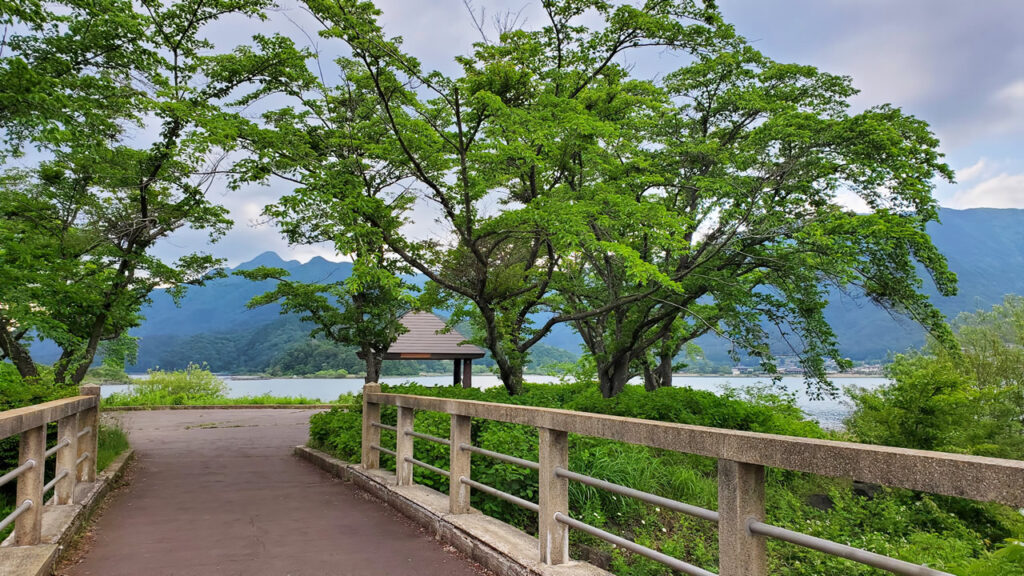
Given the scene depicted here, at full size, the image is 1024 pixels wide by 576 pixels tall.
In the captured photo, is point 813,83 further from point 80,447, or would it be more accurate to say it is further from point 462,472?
point 80,447

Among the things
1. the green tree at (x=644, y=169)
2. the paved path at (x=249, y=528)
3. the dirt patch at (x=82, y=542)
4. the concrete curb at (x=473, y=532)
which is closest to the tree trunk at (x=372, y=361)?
the green tree at (x=644, y=169)

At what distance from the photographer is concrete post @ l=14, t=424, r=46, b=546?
409 cm

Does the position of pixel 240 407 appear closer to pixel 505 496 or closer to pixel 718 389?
pixel 718 389

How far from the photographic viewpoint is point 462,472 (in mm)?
5113

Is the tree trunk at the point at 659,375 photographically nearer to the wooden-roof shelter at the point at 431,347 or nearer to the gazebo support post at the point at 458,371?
the wooden-roof shelter at the point at 431,347

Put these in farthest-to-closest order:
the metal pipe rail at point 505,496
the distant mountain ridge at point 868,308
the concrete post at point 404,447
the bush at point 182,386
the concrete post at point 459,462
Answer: the distant mountain ridge at point 868,308, the bush at point 182,386, the concrete post at point 404,447, the concrete post at point 459,462, the metal pipe rail at point 505,496

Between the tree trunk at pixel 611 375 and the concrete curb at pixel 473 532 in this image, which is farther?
the tree trunk at pixel 611 375

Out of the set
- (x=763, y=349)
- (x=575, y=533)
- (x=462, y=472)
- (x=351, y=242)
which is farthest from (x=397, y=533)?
(x=763, y=349)

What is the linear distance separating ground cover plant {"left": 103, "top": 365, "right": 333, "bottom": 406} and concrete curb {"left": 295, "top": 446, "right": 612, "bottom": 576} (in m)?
18.7

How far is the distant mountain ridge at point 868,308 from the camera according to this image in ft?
217

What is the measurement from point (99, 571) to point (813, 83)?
1326 centimetres

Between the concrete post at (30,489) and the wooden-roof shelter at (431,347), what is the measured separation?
16.7m

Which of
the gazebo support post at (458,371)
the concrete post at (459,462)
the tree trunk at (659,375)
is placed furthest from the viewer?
the gazebo support post at (458,371)

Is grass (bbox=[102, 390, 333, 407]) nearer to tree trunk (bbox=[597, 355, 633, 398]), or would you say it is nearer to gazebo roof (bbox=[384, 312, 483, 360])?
gazebo roof (bbox=[384, 312, 483, 360])
